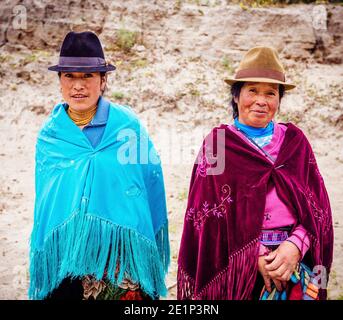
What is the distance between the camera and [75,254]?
244 cm

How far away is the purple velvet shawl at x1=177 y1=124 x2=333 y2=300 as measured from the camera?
2.37m

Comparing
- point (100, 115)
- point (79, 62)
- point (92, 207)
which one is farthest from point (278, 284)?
point (79, 62)

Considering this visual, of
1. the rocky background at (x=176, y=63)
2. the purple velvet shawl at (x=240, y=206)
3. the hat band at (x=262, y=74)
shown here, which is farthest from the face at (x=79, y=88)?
the rocky background at (x=176, y=63)

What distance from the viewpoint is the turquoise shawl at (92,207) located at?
2.47 meters

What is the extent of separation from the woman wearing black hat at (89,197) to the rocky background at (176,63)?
386 centimetres

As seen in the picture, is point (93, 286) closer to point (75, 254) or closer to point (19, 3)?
point (75, 254)

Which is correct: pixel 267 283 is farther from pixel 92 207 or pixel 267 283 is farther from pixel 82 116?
pixel 82 116

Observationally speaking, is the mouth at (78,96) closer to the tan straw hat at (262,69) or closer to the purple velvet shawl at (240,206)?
the purple velvet shawl at (240,206)

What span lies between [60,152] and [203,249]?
1019 millimetres

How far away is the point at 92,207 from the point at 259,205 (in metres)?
0.95

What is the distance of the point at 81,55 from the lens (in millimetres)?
2506

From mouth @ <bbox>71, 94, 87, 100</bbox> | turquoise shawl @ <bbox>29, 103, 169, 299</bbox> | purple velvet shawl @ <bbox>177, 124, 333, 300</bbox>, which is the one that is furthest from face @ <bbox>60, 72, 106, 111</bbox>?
purple velvet shawl @ <bbox>177, 124, 333, 300</bbox>

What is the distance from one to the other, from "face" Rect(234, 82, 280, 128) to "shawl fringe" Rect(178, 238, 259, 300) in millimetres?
674
